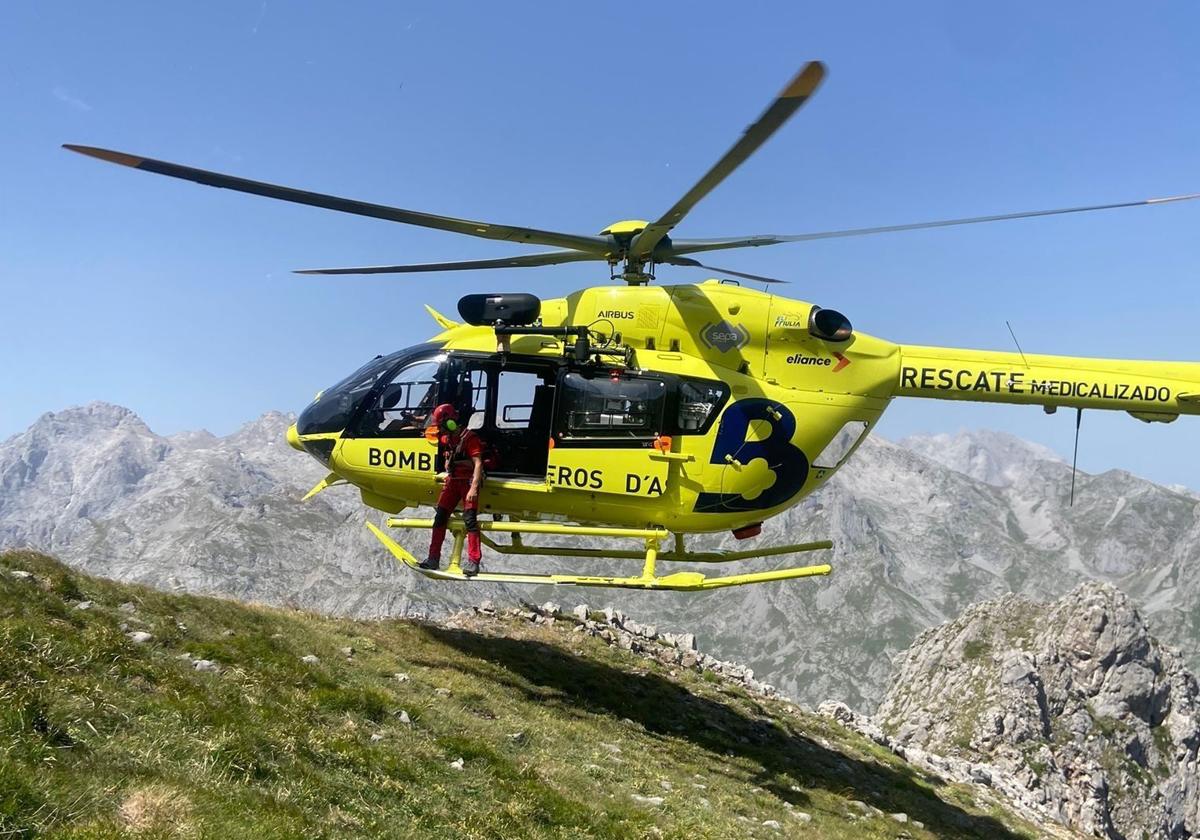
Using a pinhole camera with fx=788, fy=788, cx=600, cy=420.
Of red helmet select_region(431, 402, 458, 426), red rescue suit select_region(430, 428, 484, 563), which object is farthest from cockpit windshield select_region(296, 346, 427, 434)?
red rescue suit select_region(430, 428, 484, 563)

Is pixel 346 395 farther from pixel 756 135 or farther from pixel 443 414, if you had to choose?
pixel 756 135

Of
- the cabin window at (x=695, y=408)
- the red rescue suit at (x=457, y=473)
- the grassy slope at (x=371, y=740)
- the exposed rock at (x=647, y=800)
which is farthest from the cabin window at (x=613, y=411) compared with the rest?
the exposed rock at (x=647, y=800)

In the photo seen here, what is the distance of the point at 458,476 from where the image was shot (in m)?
14.2

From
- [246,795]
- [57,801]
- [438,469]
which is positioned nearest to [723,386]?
[438,469]

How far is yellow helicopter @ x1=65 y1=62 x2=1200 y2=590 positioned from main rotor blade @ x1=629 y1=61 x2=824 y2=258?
7.00 feet

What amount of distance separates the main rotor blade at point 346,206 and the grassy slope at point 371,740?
5582 mm

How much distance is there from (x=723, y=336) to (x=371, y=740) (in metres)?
9.41

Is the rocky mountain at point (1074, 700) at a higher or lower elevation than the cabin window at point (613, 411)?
lower

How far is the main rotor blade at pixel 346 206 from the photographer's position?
10310 mm

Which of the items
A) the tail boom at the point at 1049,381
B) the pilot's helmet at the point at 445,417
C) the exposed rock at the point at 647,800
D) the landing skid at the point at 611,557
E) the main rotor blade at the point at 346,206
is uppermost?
the main rotor blade at the point at 346,206

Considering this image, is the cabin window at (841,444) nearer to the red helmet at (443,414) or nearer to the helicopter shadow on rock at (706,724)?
the helicopter shadow on rock at (706,724)

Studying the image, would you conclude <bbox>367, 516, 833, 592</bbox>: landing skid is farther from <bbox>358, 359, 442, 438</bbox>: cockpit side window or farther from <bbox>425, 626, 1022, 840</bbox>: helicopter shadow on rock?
<bbox>425, 626, 1022, 840</bbox>: helicopter shadow on rock

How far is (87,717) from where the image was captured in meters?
6.59

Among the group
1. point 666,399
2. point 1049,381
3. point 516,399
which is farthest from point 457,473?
point 1049,381
